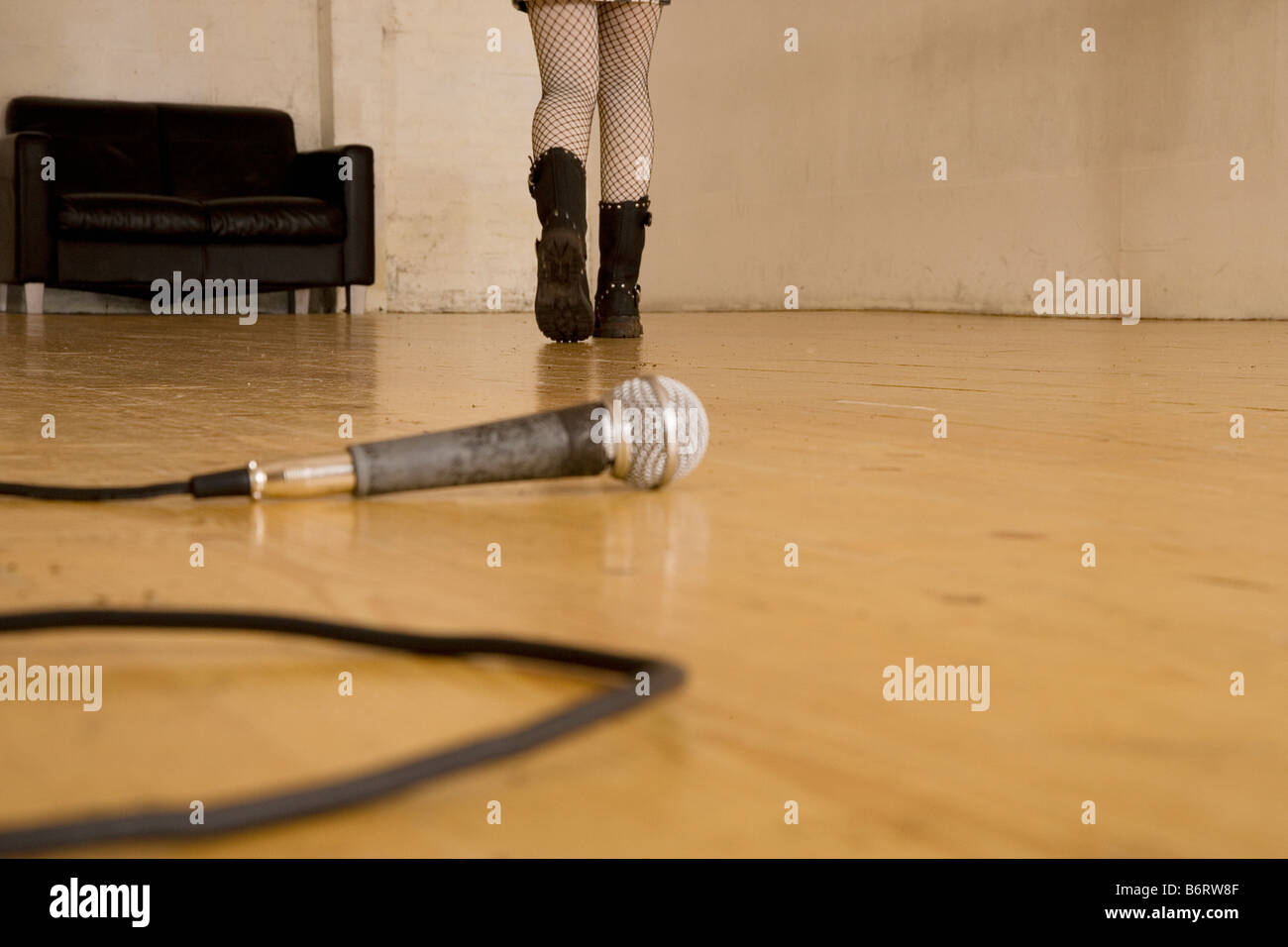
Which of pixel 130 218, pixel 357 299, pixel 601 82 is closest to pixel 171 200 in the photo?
pixel 130 218

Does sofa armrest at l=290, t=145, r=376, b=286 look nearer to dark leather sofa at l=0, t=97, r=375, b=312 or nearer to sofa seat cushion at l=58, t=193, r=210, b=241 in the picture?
dark leather sofa at l=0, t=97, r=375, b=312

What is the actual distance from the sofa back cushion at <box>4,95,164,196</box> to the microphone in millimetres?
6347

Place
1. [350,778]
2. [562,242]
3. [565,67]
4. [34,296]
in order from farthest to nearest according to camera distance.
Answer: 1. [34,296]
2. [565,67]
3. [562,242]
4. [350,778]

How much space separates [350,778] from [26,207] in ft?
20.7

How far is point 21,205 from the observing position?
593cm

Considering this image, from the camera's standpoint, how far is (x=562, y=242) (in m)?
2.71

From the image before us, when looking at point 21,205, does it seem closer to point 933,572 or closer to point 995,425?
point 995,425

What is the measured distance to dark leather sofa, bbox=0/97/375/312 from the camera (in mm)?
6059

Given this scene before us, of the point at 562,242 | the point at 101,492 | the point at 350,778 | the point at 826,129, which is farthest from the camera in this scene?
the point at 826,129

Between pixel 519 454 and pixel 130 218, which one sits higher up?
pixel 130 218

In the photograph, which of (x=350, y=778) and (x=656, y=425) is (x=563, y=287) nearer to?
(x=656, y=425)

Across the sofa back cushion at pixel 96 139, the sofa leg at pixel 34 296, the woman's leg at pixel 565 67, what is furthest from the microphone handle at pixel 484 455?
the sofa back cushion at pixel 96 139
